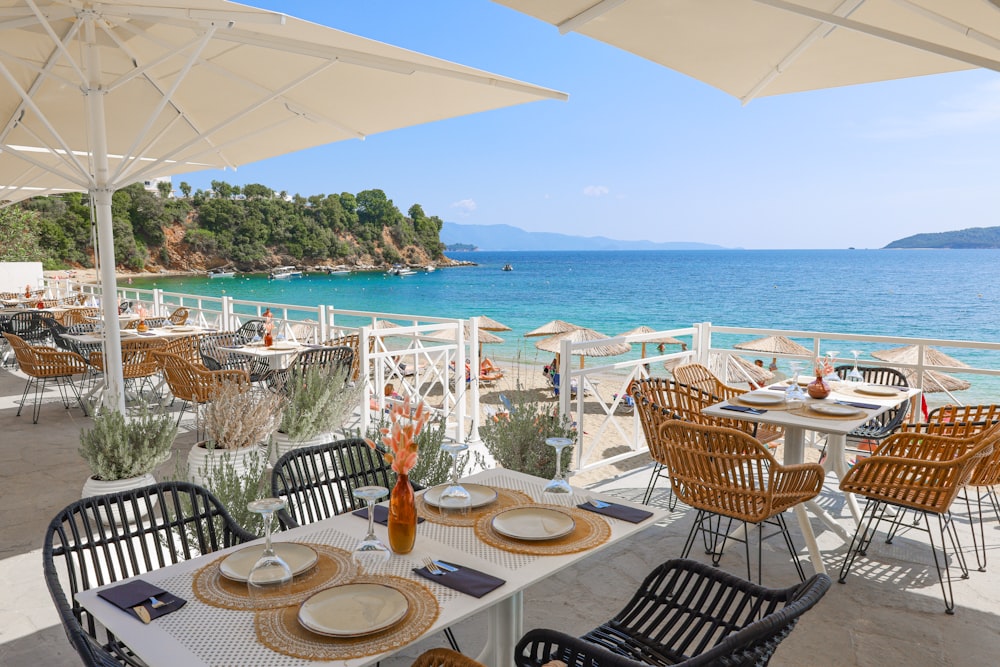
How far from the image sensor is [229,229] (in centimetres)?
5500

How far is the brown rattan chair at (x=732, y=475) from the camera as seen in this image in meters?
3.11

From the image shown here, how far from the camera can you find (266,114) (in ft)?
18.8

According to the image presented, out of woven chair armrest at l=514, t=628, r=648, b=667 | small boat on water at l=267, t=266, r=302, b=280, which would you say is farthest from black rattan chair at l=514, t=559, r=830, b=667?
small boat on water at l=267, t=266, r=302, b=280

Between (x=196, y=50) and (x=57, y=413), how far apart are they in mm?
5120

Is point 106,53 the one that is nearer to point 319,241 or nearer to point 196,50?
point 196,50

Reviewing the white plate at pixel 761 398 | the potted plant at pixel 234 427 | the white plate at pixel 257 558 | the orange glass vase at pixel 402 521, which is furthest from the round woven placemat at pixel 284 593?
the white plate at pixel 761 398

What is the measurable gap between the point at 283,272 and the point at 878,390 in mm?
56615

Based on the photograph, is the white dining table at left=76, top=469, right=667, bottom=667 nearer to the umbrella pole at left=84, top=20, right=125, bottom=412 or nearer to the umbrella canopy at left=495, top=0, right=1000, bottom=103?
the umbrella canopy at left=495, top=0, right=1000, bottom=103

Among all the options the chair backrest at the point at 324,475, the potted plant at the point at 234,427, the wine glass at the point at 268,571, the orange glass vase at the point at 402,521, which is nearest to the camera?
the wine glass at the point at 268,571

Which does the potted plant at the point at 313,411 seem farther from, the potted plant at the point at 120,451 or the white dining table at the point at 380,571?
the white dining table at the point at 380,571

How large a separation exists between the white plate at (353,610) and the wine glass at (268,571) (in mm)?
139

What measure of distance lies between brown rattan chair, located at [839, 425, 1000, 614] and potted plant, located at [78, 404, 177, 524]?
3.86 meters

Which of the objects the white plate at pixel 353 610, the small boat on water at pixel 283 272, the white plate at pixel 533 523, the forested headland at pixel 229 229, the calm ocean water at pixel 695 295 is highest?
the forested headland at pixel 229 229

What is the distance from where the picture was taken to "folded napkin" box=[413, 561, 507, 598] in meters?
1.69
